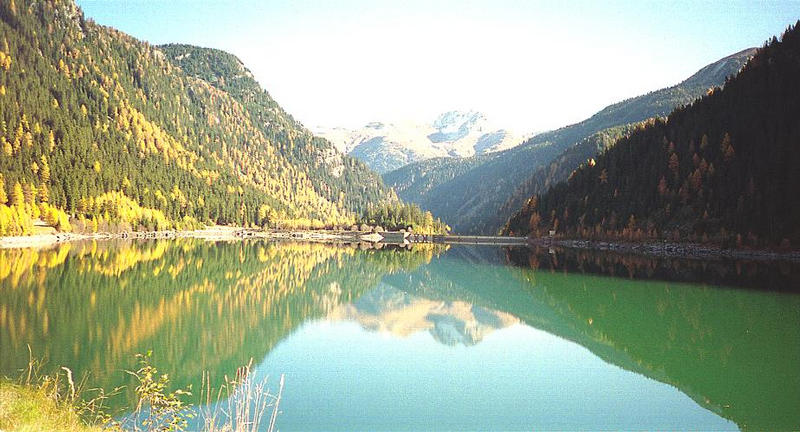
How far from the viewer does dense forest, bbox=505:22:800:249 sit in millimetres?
79125

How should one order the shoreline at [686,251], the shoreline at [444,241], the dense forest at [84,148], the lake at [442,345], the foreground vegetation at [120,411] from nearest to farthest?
the foreground vegetation at [120,411] → the lake at [442,345] → the shoreline at [686,251] → the shoreline at [444,241] → the dense forest at [84,148]

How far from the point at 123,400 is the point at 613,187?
380 feet

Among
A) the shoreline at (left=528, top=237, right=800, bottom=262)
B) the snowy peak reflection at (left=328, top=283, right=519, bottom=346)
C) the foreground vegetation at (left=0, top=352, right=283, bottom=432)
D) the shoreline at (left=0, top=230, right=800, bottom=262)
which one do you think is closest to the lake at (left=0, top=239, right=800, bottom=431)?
the snowy peak reflection at (left=328, top=283, right=519, bottom=346)

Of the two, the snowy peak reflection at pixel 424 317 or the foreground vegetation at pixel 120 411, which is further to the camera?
the snowy peak reflection at pixel 424 317

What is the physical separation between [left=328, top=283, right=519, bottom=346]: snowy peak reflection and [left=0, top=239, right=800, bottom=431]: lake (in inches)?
6.3

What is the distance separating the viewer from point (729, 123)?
9756cm

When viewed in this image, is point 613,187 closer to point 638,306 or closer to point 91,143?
point 638,306

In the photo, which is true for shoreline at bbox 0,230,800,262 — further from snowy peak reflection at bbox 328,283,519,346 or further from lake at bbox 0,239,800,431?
snowy peak reflection at bbox 328,283,519,346

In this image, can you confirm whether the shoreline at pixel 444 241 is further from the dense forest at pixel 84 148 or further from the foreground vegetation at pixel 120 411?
the foreground vegetation at pixel 120 411

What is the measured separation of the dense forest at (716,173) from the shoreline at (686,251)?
4.15 ft

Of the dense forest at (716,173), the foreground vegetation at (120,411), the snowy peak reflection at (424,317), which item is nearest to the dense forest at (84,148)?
the snowy peak reflection at (424,317)

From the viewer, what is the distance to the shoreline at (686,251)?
73.0 m

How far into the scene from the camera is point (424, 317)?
33.5 m

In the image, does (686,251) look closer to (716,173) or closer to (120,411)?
(716,173)
